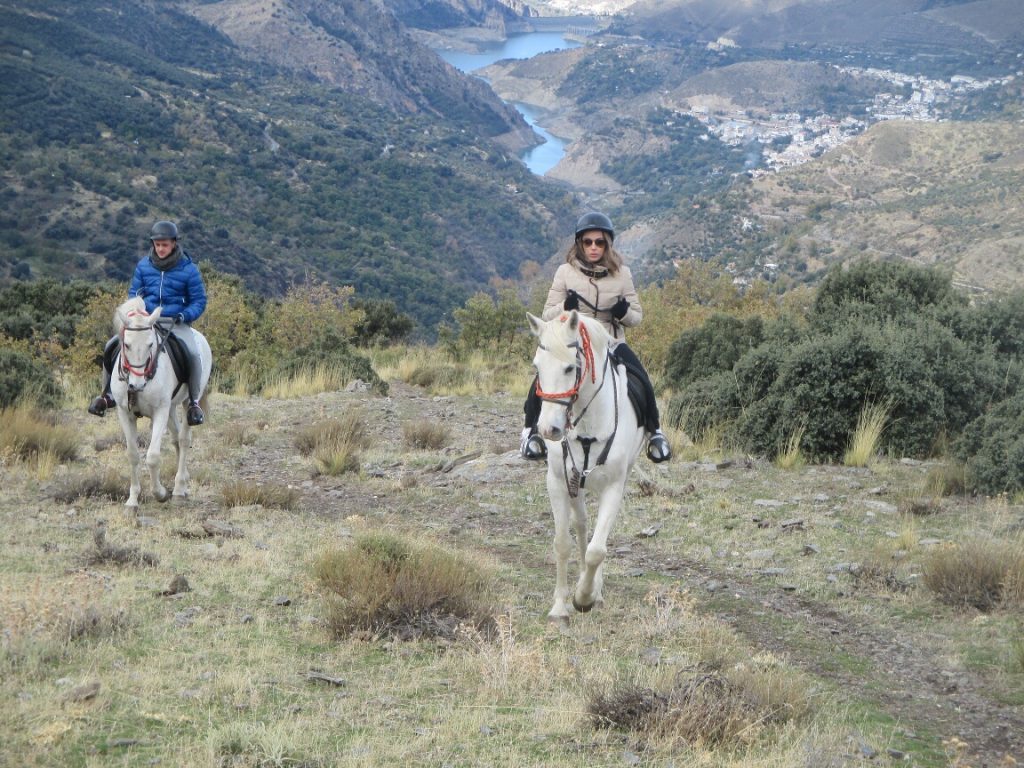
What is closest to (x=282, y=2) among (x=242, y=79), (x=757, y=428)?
(x=242, y=79)

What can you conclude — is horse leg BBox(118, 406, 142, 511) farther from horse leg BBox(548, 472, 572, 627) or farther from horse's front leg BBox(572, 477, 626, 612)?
horse's front leg BBox(572, 477, 626, 612)

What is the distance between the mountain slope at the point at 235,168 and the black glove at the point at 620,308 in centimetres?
4038

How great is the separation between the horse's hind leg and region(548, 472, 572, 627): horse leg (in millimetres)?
5416

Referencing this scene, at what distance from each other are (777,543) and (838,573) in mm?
975

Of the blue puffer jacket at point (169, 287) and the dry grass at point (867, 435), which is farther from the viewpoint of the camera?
the dry grass at point (867, 435)

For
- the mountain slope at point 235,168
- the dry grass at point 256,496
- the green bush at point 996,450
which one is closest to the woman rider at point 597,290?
the dry grass at point 256,496

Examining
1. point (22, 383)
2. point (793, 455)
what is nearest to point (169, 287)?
point (22, 383)

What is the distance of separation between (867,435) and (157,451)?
Answer: 839 cm

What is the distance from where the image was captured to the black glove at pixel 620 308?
7.57 meters

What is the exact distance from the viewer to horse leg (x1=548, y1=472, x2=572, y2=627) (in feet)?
23.2

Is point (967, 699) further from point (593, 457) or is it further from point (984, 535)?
point (984, 535)

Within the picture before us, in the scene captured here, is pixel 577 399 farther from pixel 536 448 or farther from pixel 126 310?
pixel 126 310

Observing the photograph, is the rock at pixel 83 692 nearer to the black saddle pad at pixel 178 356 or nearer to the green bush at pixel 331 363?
the black saddle pad at pixel 178 356

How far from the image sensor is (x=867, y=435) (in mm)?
12727
